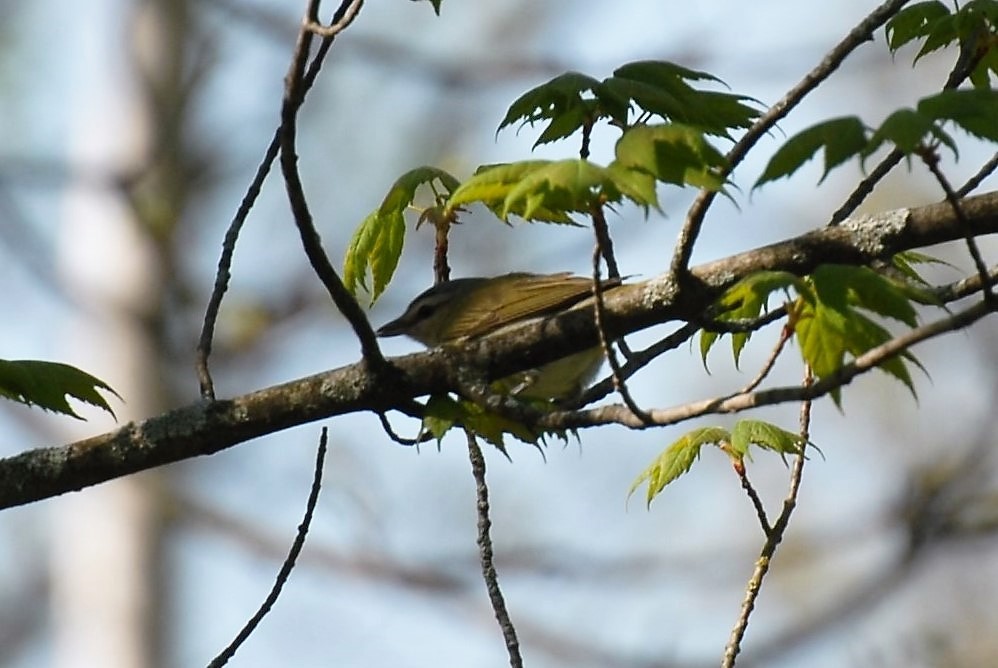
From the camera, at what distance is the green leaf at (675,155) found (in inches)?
85.1

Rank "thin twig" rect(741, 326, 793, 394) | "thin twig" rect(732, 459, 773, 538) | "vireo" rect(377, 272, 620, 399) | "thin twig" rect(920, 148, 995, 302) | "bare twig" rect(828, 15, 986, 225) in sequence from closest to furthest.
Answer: "thin twig" rect(920, 148, 995, 302), "thin twig" rect(741, 326, 793, 394), "thin twig" rect(732, 459, 773, 538), "bare twig" rect(828, 15, 986, 225), "vireo" rect(377, 272, 620, 399)

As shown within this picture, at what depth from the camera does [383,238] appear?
121 inches

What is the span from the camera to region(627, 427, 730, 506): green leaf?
9.44 ft

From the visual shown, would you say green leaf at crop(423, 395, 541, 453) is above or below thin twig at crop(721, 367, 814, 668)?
above

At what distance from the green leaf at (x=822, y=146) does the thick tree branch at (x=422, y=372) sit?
68 centimetres

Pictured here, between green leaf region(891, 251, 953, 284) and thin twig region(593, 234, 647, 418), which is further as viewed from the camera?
green leaf region(891, 251, 953, 284)

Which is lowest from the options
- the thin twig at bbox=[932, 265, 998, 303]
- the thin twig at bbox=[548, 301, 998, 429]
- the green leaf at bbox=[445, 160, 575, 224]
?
the thin twig at bbox=[548, 301, 998, 429]

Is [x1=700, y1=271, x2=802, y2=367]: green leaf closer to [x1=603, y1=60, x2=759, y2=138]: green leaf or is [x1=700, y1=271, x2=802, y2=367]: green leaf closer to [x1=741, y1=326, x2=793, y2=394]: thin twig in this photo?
[x1=741, y1=326, x2=793, y2=394]: thin twig

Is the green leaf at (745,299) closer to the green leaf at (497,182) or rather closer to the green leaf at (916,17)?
the green leaf at (497,182)

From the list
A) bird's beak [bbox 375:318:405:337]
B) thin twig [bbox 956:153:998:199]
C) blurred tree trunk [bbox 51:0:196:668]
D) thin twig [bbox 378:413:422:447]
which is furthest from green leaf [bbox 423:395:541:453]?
blurred tree trunk [bbox 51:0:196:668]

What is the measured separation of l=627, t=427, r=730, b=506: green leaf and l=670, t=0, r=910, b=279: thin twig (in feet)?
1.49

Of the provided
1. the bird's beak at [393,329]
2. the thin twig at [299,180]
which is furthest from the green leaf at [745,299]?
the bird's beak at [393,329]

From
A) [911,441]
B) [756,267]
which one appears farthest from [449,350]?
[911,441]

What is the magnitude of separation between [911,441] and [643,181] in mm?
12117
